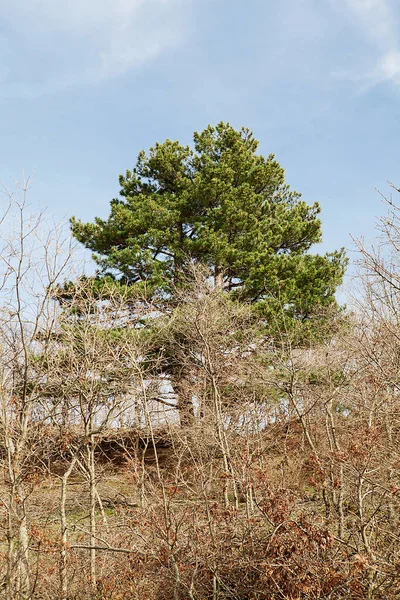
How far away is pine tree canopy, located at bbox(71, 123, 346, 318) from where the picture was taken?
16828 mm

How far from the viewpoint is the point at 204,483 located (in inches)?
241

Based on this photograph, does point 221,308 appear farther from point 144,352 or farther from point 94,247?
point 94,247

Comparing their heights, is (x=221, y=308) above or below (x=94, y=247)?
below

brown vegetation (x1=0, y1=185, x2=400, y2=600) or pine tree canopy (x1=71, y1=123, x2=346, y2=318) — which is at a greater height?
pine tree canopy (x1=71, y1=123, x2=346, y2=318)

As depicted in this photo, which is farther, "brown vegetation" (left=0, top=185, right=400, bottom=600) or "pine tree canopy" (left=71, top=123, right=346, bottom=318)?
"pine tree canopy" (left=71, top=123, right=346, bottom=318)

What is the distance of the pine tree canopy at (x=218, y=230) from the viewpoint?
16.8m

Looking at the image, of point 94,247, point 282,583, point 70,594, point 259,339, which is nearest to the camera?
point 282,583

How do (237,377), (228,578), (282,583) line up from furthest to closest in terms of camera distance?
(237,377)
(228,578)
(282,583)

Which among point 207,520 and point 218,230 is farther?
point 218,230

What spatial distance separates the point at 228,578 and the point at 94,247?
14084mm

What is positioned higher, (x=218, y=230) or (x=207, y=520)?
(x=218, y=230)

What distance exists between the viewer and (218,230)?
17328 mm

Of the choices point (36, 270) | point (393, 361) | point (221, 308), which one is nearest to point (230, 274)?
point (221, 308)

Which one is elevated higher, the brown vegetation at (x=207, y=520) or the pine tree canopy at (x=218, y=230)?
the pine tree canopy at (x=218, y=230)
